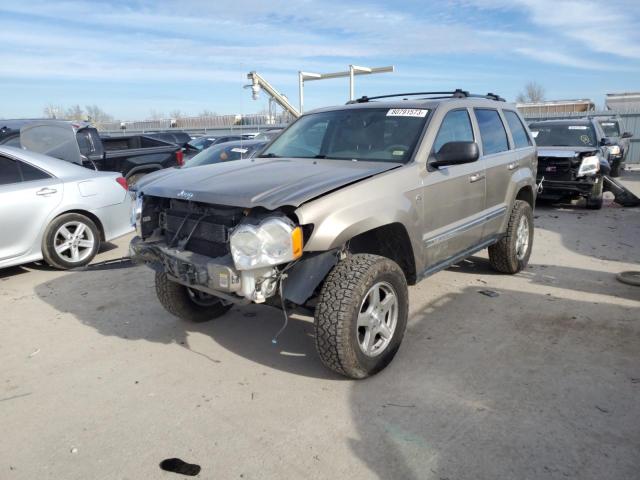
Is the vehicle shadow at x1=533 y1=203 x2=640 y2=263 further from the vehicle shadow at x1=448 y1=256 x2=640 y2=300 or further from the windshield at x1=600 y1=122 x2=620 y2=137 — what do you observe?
the windshield at x1=600 y1=122 x2=620 y2=137

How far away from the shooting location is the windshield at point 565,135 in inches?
431

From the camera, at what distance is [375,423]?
293 cm

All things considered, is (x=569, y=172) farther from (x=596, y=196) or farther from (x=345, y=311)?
(x=345, y=311)

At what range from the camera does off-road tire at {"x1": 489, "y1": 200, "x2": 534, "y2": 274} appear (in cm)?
539

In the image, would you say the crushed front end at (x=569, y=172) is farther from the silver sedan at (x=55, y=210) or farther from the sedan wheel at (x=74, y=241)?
the sedan wheel at (x=74, y=241)

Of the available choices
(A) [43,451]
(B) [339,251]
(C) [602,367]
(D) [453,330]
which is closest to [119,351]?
(A) [43,451]

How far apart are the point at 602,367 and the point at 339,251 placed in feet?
6.52

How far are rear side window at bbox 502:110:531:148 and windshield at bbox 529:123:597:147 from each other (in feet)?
18.3

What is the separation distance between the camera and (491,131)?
5.09 meters

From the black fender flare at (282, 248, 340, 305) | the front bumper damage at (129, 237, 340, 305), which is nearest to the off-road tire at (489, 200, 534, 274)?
the front bumper damage at (129, 237, 340, 305)

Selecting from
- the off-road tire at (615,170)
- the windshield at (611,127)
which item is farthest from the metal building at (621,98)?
the off-road tire at (615,170)

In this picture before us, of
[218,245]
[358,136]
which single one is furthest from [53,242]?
[358,136]

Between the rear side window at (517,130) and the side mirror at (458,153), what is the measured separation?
201cm

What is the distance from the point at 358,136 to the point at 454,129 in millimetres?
843
